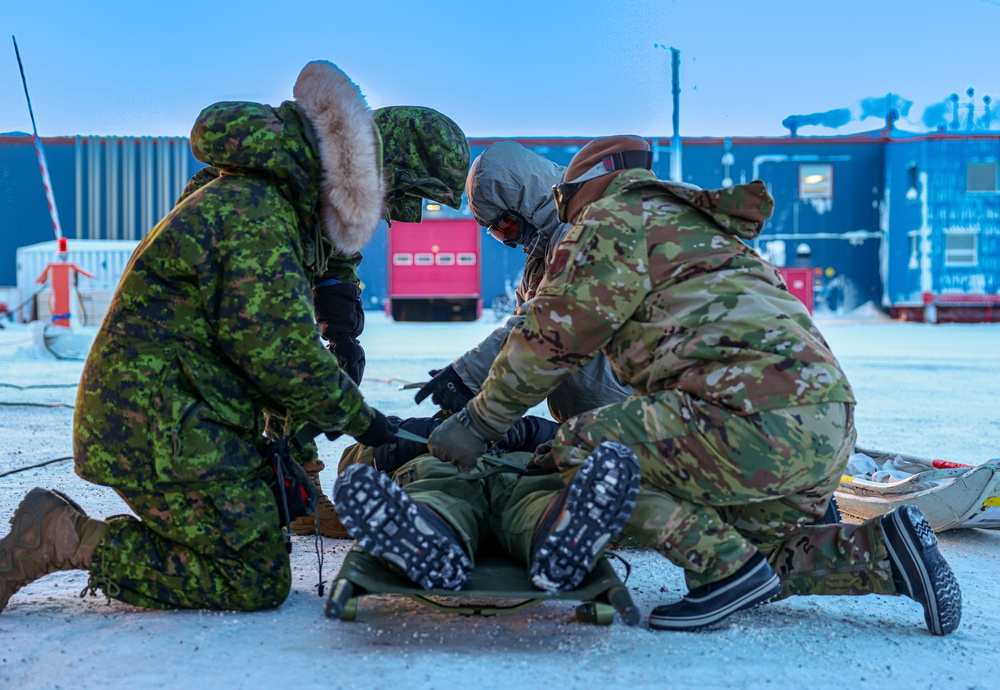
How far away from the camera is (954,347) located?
491 inches

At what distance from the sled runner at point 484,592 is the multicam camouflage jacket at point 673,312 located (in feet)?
1.25

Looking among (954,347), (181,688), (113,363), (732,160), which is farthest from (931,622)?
(732,160)

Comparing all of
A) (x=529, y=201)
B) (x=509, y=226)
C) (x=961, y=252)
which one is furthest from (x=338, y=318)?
(x=961, y=252)

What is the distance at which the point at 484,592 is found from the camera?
6.18ft

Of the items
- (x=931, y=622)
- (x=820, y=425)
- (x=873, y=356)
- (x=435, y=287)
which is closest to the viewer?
(x=820, y=425)

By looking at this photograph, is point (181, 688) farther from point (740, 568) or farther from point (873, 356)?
point (873, 356)

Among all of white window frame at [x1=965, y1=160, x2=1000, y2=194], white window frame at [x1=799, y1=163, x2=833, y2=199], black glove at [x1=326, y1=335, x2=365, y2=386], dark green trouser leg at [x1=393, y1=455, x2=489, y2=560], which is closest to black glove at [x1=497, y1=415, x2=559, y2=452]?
dark green trouser leg at [x1=393, y1=455, x2=489, y2=560]

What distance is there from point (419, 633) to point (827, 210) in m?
20.6

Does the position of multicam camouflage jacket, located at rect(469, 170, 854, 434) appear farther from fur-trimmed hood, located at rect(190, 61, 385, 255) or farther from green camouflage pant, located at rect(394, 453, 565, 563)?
fur-trimmed hood, located at rect(190, 61, 385, 255)

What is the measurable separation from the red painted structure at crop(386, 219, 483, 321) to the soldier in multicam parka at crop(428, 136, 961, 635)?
17.7 meters

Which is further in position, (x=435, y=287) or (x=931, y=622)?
(x=435, y=287)

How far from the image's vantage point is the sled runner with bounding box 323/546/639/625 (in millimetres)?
1843

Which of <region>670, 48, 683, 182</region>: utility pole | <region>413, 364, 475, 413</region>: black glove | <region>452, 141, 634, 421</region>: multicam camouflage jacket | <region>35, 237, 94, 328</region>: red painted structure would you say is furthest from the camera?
<region>670, 48, 683, 182</region>: utility pole

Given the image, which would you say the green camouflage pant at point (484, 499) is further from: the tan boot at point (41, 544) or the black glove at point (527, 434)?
the tan boot at point (41, 544)
